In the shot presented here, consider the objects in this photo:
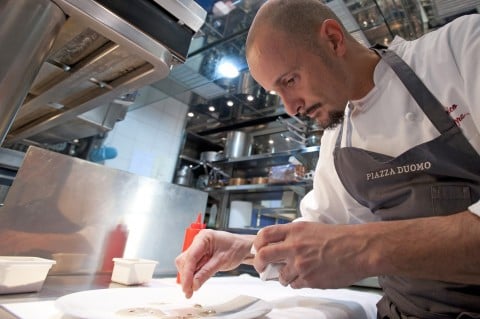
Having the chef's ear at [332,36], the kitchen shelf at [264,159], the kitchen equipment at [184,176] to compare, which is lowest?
the chef's ear at [332,36]

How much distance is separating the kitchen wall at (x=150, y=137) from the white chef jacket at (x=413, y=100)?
10.3 ft

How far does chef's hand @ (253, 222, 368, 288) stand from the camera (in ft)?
1.66

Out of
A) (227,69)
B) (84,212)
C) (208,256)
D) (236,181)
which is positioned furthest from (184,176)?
(208,256)

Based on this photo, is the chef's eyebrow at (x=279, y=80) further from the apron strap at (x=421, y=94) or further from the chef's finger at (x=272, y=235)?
the chef's finger at (x=272, y=235)

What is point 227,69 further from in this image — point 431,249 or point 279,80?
point 431,249

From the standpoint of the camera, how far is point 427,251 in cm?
44

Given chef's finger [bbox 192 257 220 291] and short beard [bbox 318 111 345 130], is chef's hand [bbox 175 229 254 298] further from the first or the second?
short beard [bbox 318 111 345 130]

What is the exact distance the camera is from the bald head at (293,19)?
0.86m

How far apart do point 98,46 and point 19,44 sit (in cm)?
32

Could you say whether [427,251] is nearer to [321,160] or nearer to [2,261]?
[321,160]

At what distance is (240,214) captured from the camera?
122 inches

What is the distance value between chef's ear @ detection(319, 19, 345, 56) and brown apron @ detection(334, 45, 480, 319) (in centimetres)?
15

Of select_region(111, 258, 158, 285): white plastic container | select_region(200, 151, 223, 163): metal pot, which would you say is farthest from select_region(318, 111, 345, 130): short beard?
select_region(200, 151, 223, 163): metal pot

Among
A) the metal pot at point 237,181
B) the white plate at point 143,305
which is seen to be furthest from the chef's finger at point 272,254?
the metal pot at point 237,181
